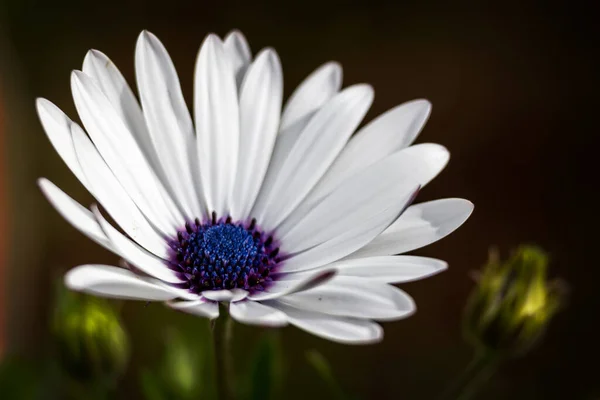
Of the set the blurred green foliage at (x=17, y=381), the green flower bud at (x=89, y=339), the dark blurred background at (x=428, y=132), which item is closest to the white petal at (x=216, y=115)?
the green flower bud at (x=89, y=339)

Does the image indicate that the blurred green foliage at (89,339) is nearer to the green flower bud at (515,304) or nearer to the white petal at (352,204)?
the white petal at (352,204)

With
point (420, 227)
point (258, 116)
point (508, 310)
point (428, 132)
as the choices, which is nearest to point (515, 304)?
point (508, 310)

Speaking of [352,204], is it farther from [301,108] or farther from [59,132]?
[59,132]

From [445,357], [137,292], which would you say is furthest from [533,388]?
[137,292]

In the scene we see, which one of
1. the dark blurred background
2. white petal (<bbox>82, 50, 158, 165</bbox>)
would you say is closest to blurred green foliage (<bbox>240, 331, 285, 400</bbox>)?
white petal (<bbox>82, 50, 158, 165</bbox>)

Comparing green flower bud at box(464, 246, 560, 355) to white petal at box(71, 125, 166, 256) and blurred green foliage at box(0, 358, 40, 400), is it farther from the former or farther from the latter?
blurred green foliage at box(0, 358, 40, 400)

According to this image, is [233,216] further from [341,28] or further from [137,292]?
[341,28]

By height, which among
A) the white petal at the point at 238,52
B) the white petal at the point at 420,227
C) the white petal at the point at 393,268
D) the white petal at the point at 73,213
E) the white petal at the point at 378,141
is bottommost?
the white petal at the point at 393,268
